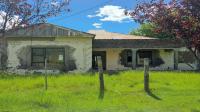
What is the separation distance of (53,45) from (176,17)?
24.8m

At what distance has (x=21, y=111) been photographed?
1203cm

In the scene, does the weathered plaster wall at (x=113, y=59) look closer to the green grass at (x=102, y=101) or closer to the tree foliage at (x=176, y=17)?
the green grass at (x=102, y=101)

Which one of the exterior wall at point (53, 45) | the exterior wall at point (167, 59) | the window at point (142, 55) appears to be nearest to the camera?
the exterior wall at point (53, 45)

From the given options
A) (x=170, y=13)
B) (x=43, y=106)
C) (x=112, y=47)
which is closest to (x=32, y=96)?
(x=43, y=106)

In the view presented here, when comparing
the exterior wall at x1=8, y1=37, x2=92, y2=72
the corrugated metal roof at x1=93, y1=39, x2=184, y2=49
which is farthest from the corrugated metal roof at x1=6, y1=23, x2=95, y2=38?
the corrugated metal roof at x1=93, y1=39, x2=184, y2=49

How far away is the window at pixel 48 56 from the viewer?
3738 cm

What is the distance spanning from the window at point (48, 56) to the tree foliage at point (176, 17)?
2325cm

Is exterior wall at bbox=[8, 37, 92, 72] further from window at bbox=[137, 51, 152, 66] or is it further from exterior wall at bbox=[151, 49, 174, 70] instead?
exterior wall at bbox=[151, 49, 174, 70]

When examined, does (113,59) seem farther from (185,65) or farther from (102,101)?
(102,101)

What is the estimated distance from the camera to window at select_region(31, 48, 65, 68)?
123ft

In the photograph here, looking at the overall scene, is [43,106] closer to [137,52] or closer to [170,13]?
[170,13]

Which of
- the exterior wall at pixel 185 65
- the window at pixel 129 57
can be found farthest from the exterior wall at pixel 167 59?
the window at pixel 129 57

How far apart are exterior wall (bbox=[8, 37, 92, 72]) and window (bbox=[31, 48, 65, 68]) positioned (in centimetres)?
38

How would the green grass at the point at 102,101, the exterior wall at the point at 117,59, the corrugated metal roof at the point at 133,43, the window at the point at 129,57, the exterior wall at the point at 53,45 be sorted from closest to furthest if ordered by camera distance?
the green grass at the point at 102,101 → the exterior wall at the point at 53,45 → the corrugated metal roof at the point at 133,43 → the exterior wall at the point at 117,59 → the window at the point at 129,57
